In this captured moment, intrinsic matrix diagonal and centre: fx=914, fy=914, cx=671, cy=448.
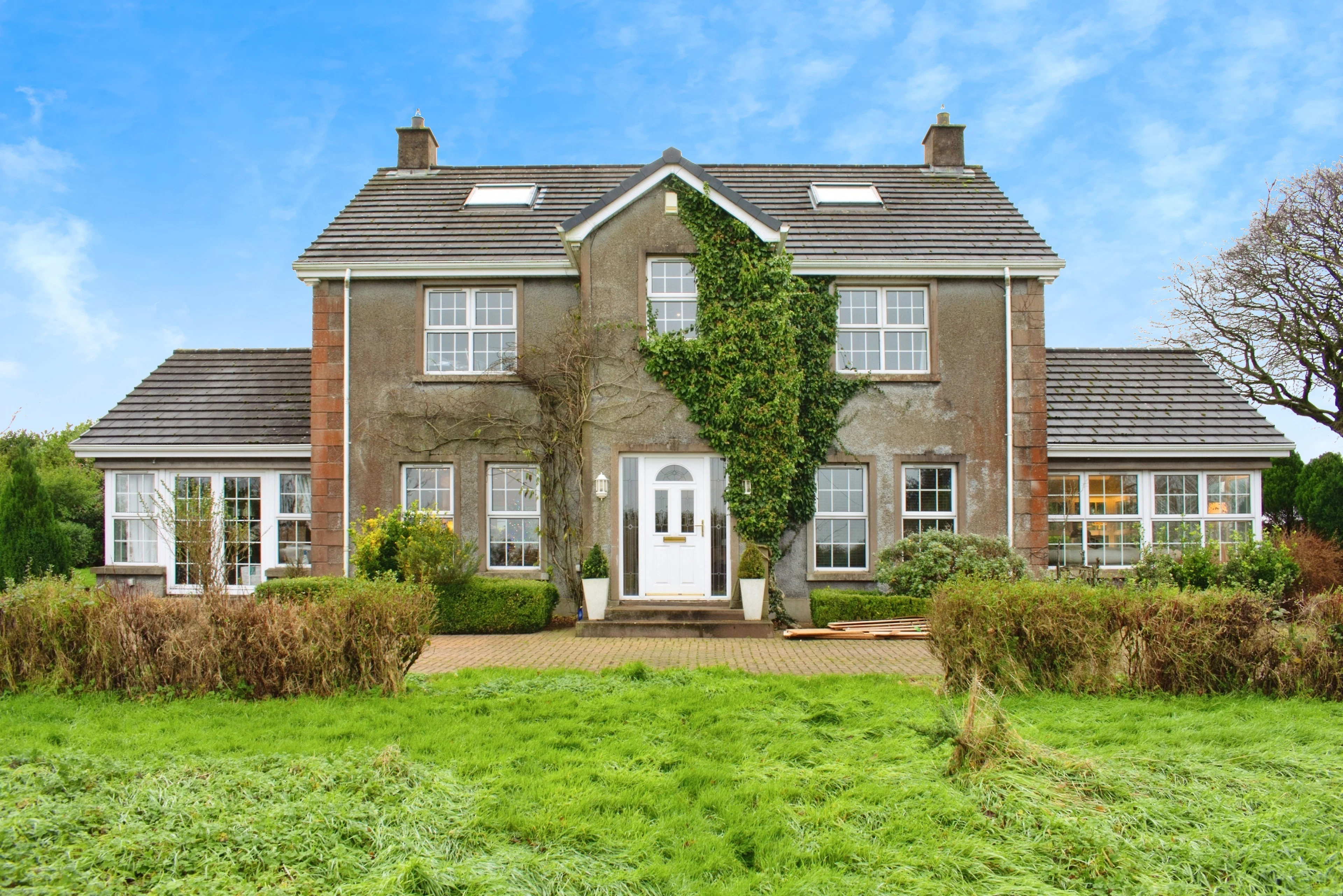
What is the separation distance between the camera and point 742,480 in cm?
Result: 1500

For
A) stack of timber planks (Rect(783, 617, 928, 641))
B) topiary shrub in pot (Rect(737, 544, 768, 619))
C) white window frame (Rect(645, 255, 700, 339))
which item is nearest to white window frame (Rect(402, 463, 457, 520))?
white window frame (Rect(645, 255, 700, 339))

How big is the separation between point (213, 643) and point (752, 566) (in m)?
8.30

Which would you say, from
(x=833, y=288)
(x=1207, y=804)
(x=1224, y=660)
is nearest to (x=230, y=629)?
(x=1207, y=804)

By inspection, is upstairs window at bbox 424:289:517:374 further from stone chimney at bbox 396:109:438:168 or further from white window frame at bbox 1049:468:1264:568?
white window frame at bbox 1049:468:1264:568

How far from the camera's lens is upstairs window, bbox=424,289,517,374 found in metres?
16.5

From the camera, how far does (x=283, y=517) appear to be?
Result: 56.8 feet

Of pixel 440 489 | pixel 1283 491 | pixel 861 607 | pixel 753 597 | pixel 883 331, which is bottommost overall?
pixel 861 607

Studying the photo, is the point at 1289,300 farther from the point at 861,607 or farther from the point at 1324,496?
the point at 861,607

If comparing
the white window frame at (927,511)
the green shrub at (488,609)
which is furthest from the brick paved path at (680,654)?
the white window frame at (927,511)

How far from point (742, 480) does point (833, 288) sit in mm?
4046

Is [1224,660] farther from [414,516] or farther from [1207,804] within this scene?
[414,516]

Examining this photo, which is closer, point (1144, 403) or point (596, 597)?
point (596, 597)

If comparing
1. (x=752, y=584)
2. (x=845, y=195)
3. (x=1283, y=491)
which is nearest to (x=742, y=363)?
(x=752, y=584)

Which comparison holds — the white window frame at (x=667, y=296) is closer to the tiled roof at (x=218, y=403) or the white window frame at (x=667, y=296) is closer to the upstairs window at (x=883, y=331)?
the upstairs window at (x=883, y=331)
